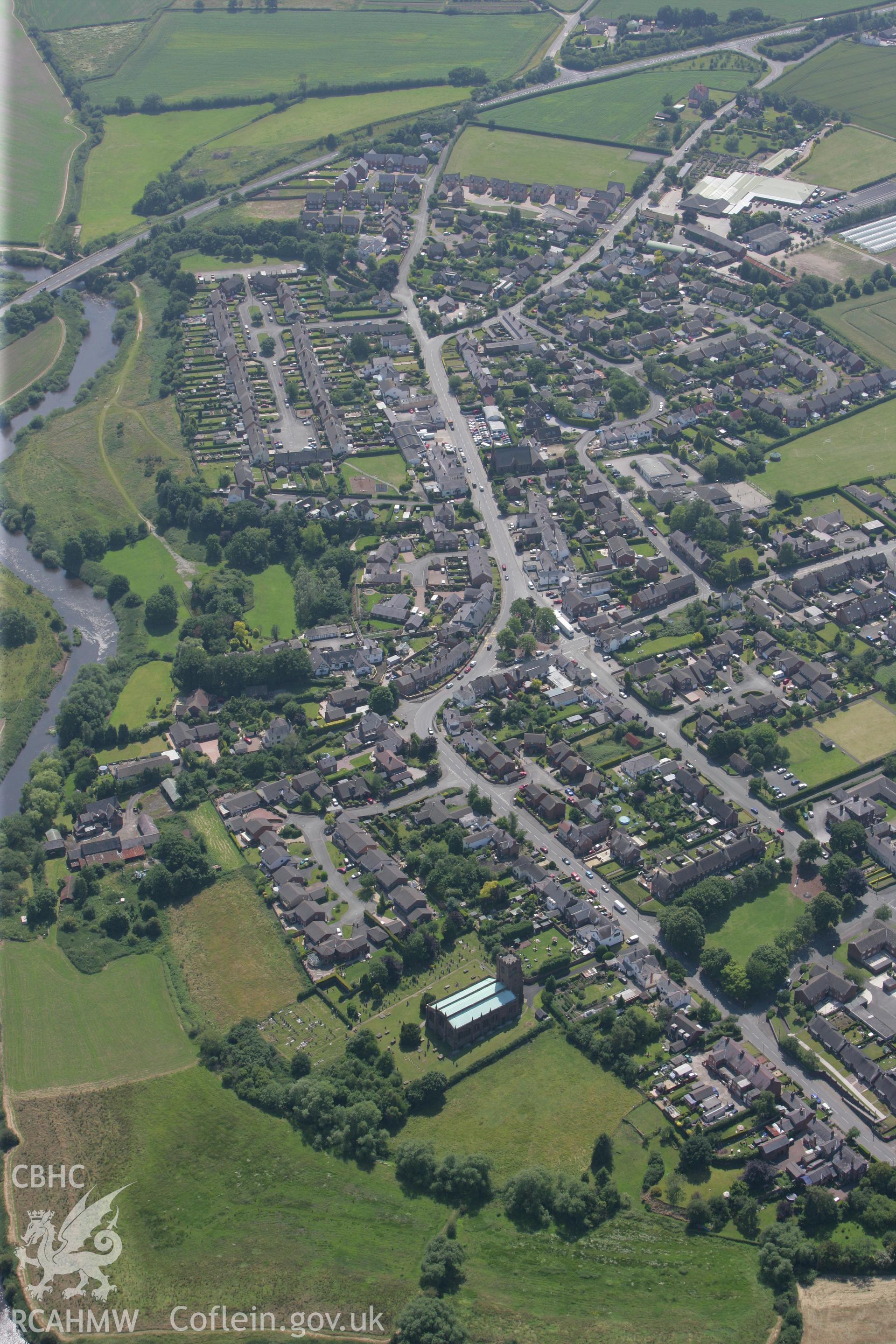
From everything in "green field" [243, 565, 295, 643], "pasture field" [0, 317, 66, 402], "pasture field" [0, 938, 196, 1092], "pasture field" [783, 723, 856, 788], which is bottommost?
"pasture field" [0, 938, 196, 1092]

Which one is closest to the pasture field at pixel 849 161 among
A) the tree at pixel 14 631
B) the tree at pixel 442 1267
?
the tree at pixel 14 631

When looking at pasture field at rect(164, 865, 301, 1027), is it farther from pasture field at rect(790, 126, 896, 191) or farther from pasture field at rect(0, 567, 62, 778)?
pasture field at rect(790, 126, 896, 191)

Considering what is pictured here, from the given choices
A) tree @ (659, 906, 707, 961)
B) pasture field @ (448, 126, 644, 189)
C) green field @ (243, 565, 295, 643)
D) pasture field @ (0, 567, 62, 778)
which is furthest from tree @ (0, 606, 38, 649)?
pasture field @ (448, 126, 644, 189)

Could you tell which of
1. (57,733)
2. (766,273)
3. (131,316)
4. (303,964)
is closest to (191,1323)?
(303,964)

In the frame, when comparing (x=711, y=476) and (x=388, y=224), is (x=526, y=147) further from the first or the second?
(x=711, y=476)

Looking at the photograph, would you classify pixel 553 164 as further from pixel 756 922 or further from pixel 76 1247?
pixel 76 1247

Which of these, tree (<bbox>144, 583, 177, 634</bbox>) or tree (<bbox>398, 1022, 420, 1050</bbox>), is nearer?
tree (<bbox>398, 1022, 420, 1050</bbox>)
